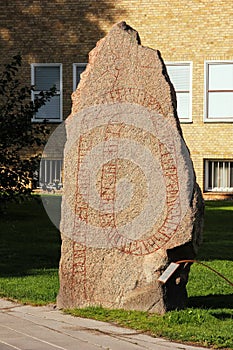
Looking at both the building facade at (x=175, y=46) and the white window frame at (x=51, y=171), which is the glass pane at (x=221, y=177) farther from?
the white window frame at (x=51, y=171)

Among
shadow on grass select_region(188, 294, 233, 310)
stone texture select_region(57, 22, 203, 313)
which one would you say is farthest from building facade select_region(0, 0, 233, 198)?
stone texture select_region(57, 22, 203, 313)

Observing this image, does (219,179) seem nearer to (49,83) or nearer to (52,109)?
(52,109)

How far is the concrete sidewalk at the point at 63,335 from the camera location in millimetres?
6844

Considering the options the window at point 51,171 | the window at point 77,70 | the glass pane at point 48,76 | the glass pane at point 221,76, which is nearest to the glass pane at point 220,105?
the glass pane at point 221,76

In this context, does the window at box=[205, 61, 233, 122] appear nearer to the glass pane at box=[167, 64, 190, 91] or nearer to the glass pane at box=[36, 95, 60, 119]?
the glass pane at box=[167, 64, 190, 91]

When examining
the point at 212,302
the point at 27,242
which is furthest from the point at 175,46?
the point at 212,302

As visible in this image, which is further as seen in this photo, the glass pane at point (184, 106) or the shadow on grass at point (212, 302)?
the glass pane at point (184, 106)

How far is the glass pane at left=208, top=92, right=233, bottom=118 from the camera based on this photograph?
25000 millimetres

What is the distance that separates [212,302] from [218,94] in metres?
16.6

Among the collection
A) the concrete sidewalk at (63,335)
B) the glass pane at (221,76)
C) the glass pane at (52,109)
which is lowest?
the concrete sidewalk at (63,335)

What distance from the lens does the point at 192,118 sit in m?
25.1

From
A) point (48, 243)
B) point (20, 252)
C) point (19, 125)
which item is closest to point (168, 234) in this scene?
point (20, 252)

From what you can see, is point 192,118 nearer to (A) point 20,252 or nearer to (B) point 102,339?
(A) point 20,252

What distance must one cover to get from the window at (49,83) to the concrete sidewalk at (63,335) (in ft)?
60.2
